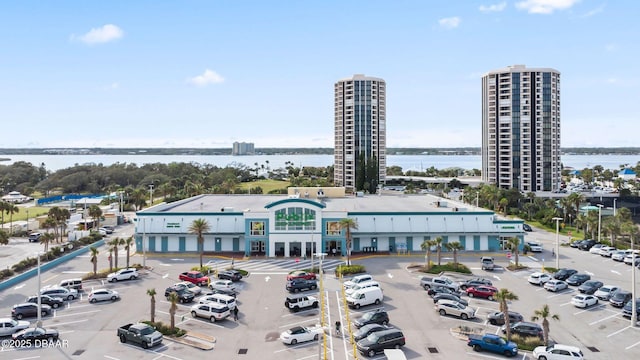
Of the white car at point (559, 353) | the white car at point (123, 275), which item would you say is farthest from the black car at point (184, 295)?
the white car at point (559, 353)

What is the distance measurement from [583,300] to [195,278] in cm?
3240

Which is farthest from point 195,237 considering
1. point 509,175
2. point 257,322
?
point 509,175

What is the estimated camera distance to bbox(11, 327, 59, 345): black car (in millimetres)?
30328

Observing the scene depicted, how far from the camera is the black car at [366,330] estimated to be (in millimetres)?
30573

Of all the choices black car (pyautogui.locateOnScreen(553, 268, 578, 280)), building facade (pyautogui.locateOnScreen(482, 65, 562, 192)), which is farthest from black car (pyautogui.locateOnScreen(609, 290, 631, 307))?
building facade (pyautogui.locateOnScreen(482, 65, 562, 192))

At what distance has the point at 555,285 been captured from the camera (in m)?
42.5

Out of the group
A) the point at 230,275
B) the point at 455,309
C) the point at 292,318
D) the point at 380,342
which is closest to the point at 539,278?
the point at 455,309

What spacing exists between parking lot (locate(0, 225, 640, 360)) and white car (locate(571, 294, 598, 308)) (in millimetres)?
506

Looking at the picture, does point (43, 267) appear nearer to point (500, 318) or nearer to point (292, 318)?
point (292, 318)

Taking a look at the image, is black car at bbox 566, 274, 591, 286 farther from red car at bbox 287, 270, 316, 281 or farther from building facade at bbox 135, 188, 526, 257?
red car at bbox 287, 270, 316, 281

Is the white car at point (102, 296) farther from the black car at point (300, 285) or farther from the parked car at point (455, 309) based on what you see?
the parked car at point (455, 309)

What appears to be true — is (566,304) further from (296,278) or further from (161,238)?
(161,238)

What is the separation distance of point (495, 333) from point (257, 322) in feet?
52.8

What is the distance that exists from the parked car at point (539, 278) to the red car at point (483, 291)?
6239 millimetres
